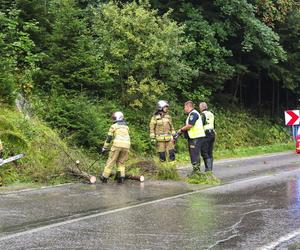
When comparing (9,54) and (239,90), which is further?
(239,90)

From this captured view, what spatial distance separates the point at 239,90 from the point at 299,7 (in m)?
6.17

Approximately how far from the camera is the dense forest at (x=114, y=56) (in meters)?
16.4

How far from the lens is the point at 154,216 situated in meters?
8.76

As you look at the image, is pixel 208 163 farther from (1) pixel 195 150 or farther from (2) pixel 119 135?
(2) pixel 119 135

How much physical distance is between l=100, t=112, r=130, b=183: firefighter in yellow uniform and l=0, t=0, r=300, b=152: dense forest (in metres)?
3.14

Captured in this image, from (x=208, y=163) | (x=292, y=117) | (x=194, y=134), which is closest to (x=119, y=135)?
(x=194, y=134)

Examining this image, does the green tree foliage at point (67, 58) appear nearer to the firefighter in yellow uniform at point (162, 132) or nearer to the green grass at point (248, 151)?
the firefighter in yellow uniform at point (162, 132)

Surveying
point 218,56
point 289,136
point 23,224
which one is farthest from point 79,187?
point 289,136

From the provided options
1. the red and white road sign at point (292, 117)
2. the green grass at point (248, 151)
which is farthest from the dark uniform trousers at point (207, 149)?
the red and white road sign at point (292, 117)

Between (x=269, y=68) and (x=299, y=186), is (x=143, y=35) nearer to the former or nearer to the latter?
(x=299, y=186)

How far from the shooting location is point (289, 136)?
31.5 metres

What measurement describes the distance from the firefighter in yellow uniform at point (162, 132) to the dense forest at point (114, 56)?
2.51m

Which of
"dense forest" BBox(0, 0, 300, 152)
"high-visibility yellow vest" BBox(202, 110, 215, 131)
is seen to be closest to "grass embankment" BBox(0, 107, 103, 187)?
"dense forest" BBox(0, 0, 300, 152)

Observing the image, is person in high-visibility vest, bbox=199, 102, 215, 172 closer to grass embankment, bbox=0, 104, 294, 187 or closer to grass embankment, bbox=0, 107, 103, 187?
grass embankment, bbox=0, 104, 294, 187
